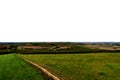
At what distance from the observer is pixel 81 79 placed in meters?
19.8

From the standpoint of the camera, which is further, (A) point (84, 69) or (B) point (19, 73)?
(A) point (84, 69)

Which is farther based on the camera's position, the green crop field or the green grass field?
the green crop field

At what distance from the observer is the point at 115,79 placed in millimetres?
20547

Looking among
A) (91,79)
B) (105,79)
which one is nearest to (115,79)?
(105,79)

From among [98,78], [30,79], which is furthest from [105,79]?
[30,79]

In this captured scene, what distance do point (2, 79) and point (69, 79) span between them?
17.3ft

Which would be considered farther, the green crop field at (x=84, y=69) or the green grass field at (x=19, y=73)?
the green crop field at (x=84, y=69)

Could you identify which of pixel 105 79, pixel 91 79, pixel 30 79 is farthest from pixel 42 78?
pixel 105 79

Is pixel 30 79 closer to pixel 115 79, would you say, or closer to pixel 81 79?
pixel 81 79

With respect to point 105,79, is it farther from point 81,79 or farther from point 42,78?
point 42,78

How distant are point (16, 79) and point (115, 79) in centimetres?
811

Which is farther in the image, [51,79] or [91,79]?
[91,79]

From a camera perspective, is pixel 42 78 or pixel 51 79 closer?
pixel 51 79

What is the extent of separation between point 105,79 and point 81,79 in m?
2.10
